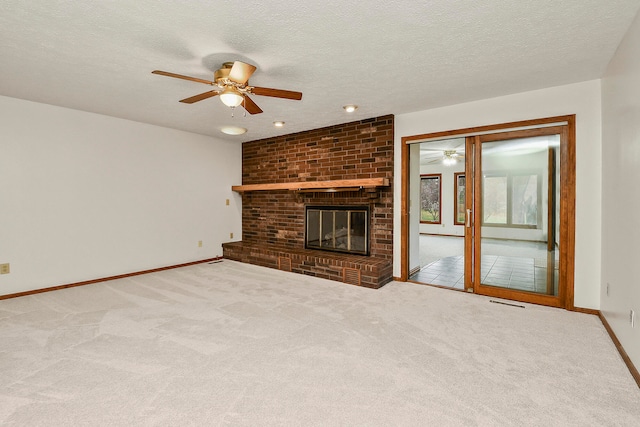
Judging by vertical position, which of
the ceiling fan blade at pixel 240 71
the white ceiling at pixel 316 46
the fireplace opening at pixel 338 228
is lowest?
the fireplace opening at pixel 338 228

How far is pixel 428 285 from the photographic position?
3982 mm

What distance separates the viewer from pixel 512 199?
3.48m

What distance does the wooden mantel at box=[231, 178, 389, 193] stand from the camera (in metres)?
4.00

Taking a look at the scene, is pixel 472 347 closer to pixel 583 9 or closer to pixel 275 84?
pixel 583 9

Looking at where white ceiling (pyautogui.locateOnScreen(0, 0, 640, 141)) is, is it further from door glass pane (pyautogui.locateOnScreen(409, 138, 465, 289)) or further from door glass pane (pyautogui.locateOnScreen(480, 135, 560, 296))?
door glass pane (pyautogui.locateOnScreen(409, 138, 465, 289))

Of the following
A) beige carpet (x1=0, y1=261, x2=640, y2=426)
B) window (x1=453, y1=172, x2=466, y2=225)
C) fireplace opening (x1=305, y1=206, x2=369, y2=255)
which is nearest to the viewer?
beige carpet (x1=0, y1=261, x2=640, y2=426)

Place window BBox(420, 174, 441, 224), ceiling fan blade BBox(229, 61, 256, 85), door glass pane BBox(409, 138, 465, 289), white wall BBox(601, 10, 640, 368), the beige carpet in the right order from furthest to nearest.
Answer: window BBox(420, 174, 441, 224)
door glass pane BBox(409, 138, 465, 289)
ceiling fan blade BBox(229, 61, 256, 85)
white wall BBox(601, 10, 640, 368)
the beige carpet

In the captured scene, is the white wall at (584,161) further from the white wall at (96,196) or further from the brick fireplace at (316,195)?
the white wall at (96,196)

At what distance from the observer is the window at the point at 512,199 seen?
341 centimetres

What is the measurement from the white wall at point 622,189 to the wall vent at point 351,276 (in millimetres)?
2395

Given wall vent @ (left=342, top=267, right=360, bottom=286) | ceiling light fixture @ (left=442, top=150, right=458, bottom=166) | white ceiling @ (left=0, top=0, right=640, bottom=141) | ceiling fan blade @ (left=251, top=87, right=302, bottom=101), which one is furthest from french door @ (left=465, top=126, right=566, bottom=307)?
ceiling light fixture @ (left=442, top=150, right=458, bottom=166)

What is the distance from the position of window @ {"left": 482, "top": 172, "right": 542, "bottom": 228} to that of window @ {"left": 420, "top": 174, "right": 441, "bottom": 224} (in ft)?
19.8

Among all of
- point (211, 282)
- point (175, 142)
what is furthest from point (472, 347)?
point (175, 142)

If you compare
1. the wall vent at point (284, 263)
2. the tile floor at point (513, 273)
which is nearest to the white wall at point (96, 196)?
the wall vent at point (284, 263)
